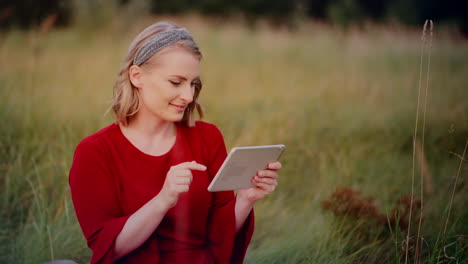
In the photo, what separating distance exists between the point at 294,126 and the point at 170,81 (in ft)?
10.4

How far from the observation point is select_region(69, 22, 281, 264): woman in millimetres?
2170

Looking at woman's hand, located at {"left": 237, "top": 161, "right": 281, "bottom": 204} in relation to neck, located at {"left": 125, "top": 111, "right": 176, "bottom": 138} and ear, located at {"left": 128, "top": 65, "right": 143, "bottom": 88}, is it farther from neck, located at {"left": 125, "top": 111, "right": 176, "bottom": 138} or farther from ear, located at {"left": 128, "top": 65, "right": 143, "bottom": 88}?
ear, located at {"left": 128, "top": 65, "right": 143, "bottom": 88}

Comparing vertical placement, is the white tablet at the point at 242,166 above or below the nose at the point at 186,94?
below

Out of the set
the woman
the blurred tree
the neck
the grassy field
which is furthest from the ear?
the blurred tree

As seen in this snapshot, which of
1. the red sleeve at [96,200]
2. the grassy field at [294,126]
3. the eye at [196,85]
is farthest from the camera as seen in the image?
the grassy field at [294,126]

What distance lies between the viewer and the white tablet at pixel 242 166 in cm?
204

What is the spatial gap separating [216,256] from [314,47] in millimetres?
6493

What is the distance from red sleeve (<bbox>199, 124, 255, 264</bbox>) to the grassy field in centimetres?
55

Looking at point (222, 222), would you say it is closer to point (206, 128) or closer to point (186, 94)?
point (206, 128)

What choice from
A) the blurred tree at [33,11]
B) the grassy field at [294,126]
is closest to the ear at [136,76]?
the grassy field at [294,126]

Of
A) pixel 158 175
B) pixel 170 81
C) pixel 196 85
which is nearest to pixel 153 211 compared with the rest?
pixel 158 175

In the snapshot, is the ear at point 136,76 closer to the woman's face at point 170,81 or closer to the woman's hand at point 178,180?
the woman's face at point 170,81

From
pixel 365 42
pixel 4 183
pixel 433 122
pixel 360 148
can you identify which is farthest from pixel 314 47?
pixel 4 183

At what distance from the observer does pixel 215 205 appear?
252 centimetres
